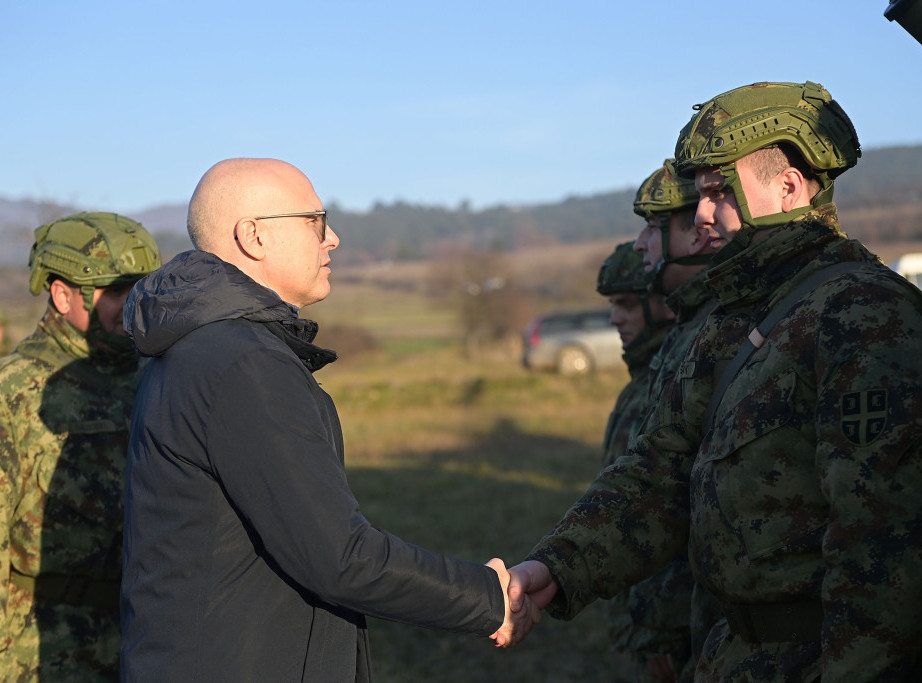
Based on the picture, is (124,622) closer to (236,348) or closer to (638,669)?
(236,348)

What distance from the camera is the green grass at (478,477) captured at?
7.27 m

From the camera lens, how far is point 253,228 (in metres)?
2.82

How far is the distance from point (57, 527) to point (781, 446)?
284cm

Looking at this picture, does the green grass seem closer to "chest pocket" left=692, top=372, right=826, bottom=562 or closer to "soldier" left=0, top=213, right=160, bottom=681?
"soldier" left=0, top=213, right=160, bottom=681

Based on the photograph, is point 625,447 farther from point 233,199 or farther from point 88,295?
point 88,295

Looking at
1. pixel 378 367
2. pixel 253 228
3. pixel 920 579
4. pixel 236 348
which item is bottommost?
pixel 378 367

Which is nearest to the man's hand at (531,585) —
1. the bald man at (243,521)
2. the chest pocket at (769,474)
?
the bald man at (243,521)

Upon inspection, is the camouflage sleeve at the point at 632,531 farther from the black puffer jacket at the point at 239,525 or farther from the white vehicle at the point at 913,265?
the white vehicle at the point at 913,265

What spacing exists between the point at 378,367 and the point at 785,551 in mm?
40277

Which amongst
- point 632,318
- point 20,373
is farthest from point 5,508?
point 632,318

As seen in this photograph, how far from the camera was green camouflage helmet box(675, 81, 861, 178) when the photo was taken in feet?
9.39

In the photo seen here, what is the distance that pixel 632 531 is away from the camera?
3295 millimetres

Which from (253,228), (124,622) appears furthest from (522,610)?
(253,228)

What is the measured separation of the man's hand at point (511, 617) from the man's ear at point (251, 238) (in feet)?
3.91
